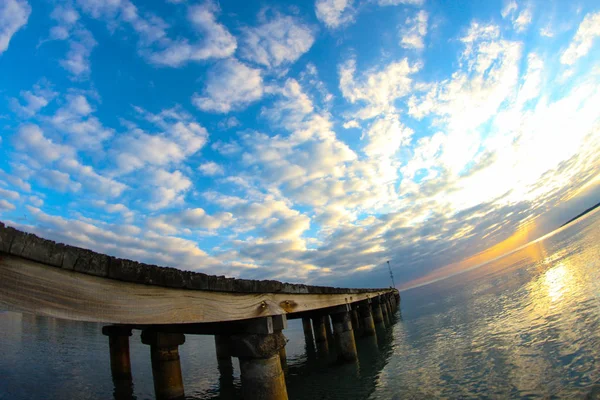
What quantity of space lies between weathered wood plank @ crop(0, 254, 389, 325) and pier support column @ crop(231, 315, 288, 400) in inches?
26.1

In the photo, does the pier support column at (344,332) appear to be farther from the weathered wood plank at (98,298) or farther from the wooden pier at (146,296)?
the weathered wood plank at (98,298)

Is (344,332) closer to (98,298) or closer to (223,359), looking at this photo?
(223,359)

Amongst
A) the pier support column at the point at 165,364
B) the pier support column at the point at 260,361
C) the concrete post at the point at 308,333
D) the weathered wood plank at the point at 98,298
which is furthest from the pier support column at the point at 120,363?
the concrete post at the point at 308,333

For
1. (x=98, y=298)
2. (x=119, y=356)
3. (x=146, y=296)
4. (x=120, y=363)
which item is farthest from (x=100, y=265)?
(x=120, y=363)

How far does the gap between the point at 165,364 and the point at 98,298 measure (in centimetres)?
878

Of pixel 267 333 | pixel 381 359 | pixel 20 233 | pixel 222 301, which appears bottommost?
pixel 381 359

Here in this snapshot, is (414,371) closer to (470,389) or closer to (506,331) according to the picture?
(470,389)

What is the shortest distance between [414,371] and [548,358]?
477 centimetres

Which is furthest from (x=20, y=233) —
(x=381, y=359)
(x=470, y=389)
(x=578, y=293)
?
(x=578, y=293)

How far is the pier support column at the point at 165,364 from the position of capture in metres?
9.90

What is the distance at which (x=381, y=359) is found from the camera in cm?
1638

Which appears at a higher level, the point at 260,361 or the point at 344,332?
the point at 260,361

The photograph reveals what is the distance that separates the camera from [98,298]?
120 inches

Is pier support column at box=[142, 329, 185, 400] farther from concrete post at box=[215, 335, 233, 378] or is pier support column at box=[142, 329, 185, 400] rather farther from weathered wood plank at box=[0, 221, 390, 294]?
concrete post at box=[215, 335, 233, 378]
